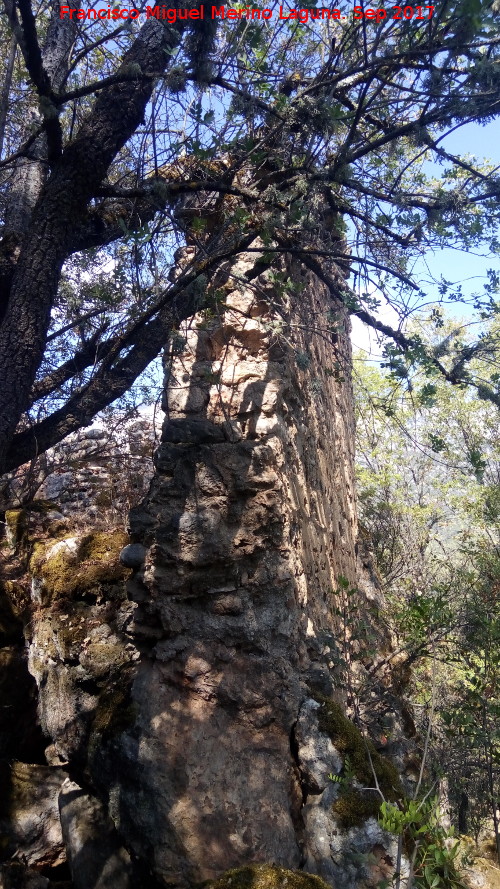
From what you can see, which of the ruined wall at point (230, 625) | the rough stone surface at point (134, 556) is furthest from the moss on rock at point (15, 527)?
the rough stone surface at point (134, 556)

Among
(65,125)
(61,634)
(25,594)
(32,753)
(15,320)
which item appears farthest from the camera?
(65,125)

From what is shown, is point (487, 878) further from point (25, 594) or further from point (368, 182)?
point (368, 182)

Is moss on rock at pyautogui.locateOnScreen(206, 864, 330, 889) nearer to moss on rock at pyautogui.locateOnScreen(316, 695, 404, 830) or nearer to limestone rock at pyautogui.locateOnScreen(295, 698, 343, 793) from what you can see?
moss on rock at pyautogui.locateOnScreen(316, 695, 404, 830)

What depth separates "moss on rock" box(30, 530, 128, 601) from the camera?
182 inches

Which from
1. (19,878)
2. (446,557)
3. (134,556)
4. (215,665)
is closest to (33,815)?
(19,878)

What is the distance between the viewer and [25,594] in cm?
566

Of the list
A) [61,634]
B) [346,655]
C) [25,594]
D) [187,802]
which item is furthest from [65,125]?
[187,802]

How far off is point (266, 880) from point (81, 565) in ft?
8.73

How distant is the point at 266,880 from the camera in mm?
2648

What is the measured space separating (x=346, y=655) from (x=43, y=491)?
4.42m

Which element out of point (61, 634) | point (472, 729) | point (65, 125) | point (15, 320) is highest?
point (65, 125)

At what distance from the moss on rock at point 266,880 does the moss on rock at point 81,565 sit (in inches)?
88.8

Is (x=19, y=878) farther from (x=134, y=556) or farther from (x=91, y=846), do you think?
(x=134, y=556)

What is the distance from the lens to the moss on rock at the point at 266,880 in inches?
103
